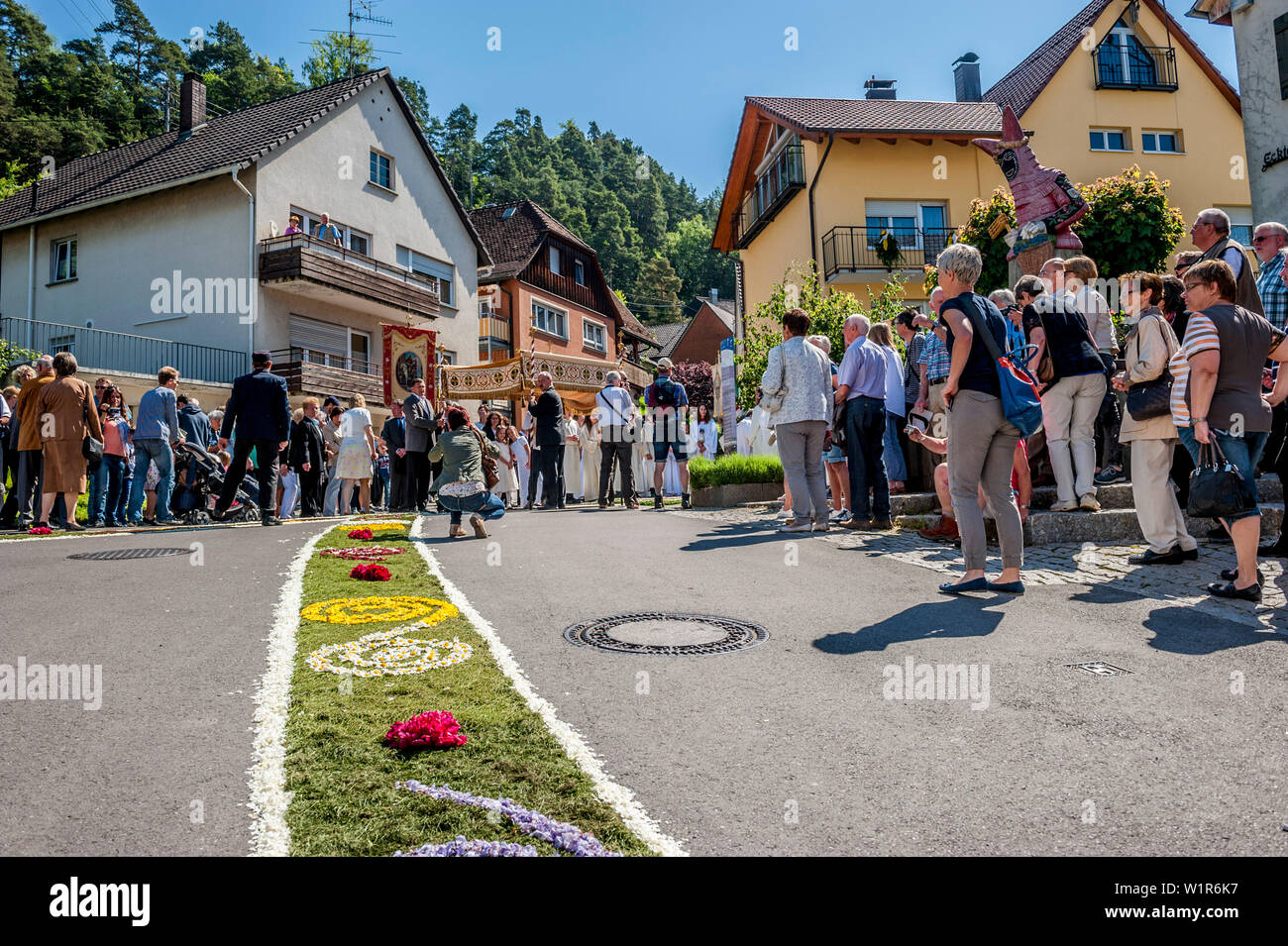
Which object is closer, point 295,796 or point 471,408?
point 295,796

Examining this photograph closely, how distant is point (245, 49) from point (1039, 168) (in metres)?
76.2

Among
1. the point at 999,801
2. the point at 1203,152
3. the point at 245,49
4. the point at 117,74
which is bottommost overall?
the point at 999,801

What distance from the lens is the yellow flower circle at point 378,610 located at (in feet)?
20.0

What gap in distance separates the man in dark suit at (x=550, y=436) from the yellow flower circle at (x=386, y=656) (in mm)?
10307

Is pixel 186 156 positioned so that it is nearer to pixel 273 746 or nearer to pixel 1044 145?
pixel 1044 145

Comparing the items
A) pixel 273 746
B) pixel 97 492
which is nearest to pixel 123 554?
pixel 97 492

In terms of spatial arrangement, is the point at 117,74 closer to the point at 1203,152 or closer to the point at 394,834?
the point at 1203,152

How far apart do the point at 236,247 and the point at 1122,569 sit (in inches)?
1117

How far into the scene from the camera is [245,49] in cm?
7294

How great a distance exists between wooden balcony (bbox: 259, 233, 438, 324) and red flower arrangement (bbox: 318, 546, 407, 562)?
21.3 metres

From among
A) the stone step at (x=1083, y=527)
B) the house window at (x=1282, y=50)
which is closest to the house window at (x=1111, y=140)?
the house window at (x=1282, y=50)

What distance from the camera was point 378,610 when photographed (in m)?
6.36
